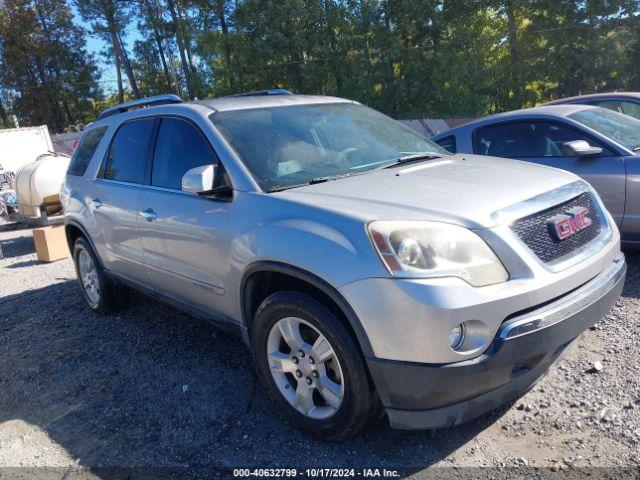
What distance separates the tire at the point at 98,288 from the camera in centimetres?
509

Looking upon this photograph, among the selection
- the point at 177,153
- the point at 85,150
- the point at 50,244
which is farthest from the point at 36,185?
the point at 177,153

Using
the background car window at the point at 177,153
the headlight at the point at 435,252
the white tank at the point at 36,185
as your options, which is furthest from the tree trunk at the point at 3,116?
the headlight at the point at 435,252

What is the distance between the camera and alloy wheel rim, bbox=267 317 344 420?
281 cm

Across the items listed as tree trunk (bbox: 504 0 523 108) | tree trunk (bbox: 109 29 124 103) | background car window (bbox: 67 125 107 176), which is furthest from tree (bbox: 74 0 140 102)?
background car window (bbox: 67 125 107 176)

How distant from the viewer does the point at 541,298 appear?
8.27 ft

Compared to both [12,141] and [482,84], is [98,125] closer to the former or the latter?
[12,141]

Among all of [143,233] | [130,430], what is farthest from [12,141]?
[130,430]

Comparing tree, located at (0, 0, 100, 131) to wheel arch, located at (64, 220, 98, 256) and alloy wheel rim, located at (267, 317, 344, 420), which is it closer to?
wheel arch, located at (64, 220, 98, 256)

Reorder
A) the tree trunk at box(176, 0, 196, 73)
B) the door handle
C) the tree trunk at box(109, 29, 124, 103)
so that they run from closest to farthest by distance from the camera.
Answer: the door handle < the tree trunk at box(176, 0, 196, 73) < the tree trunk at box(109, 29, 124, 103)

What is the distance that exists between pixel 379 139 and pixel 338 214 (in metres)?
1.35

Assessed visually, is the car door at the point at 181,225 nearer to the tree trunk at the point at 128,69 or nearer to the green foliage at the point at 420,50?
the green foliage at the point at 420,50

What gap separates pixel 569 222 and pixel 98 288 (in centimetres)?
416

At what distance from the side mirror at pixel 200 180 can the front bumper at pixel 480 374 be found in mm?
1402

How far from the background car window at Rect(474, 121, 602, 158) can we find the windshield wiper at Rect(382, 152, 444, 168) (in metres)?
2.04
